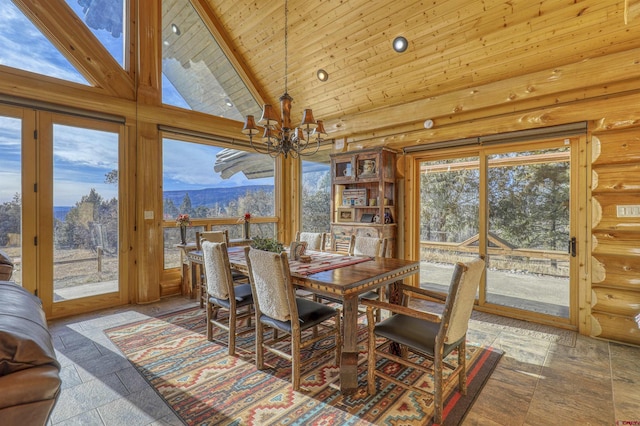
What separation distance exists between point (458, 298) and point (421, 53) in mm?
3124

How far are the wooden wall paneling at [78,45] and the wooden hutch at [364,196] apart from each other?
3212 millimetres

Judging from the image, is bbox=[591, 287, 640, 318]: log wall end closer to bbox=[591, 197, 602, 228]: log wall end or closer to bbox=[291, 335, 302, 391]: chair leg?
bbox=[591, 197, 602, 228]: log wall end

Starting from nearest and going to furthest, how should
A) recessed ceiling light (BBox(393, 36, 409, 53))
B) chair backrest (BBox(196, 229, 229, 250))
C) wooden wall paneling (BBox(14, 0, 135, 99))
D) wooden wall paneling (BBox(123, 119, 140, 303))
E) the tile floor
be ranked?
the tile floor
wooden wall paneling (BBox(14, 0, 135, 99))
recessed ceiling light (BBox(393, 36, 409, 53))
chair backrest (BBox(196, 229, 229, 250))
wooden wall paneling (BBox(123, 119, 140, 303))

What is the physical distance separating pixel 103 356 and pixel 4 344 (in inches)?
93.1

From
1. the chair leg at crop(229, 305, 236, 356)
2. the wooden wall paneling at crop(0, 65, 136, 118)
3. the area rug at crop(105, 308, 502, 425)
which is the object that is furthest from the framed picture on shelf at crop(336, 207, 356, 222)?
the wooden wall paneling at crop(0, 65, 136, 118)

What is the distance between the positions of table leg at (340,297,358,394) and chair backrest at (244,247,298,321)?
0.38 meters

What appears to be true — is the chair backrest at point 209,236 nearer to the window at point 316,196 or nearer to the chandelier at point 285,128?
the chandelier at point 285,128

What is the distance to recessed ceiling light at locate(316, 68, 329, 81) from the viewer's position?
462 centimetres

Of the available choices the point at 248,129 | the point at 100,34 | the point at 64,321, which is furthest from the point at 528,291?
the point at 100,34

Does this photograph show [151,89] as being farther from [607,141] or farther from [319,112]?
[607,141]

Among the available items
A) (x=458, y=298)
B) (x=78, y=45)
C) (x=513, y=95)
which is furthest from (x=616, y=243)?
(x=78, y=45)

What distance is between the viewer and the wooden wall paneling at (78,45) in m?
3.52

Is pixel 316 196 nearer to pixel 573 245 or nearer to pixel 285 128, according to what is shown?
pixel 285 128

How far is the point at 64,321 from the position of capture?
359 cm
